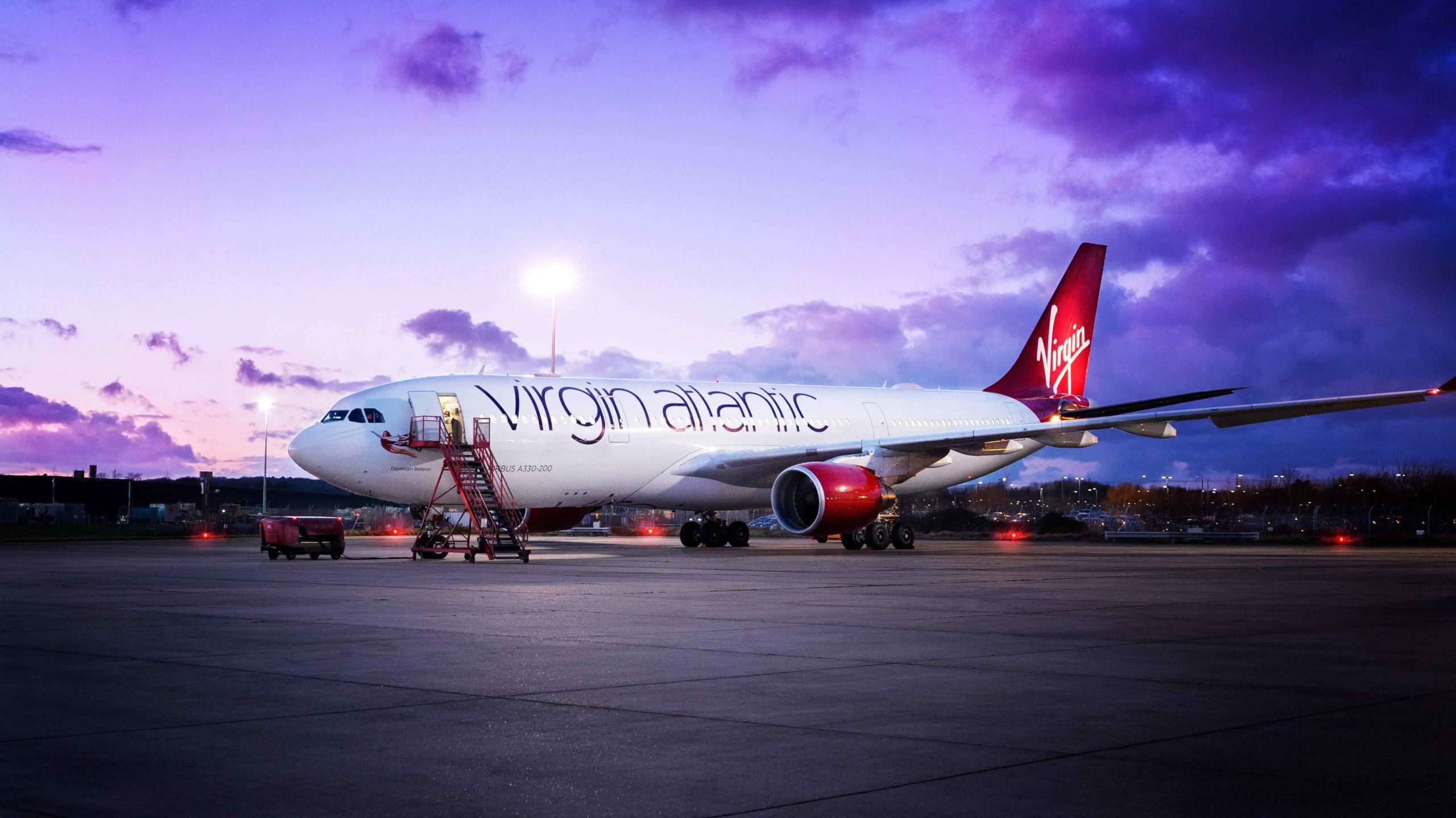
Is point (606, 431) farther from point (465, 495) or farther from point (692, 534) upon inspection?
point (692, 534)

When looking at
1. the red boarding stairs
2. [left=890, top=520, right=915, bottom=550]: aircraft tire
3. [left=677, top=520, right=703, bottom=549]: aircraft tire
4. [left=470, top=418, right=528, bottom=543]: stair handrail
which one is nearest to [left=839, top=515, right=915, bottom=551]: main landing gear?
[left=890, top=520, right=915, bottom=550]: aircraft tire

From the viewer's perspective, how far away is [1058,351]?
130 feet

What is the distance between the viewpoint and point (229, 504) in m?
105

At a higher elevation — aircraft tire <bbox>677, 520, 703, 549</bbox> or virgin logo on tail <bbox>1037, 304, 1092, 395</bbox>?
virgin logo on tail <bbox>1037, 304, 1092, 395</bbox>

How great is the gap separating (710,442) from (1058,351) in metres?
13.6

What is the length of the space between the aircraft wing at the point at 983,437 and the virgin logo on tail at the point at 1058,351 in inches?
280

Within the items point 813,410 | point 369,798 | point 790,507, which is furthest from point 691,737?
point 813,410

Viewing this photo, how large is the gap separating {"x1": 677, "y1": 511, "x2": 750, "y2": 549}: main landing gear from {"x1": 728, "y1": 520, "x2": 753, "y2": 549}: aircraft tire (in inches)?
1.3

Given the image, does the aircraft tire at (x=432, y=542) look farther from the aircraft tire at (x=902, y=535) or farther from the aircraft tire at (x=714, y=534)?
the aircraft tire at (x=902, y=535)

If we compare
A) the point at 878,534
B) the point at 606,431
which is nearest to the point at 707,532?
the point at 878,534

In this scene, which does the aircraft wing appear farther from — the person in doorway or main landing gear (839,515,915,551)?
the person in doorway

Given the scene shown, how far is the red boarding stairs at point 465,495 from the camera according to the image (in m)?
24.9

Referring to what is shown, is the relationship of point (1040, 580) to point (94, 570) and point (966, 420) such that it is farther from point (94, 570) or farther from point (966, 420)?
point (966, 420)

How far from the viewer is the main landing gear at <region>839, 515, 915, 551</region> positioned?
1199 inches
